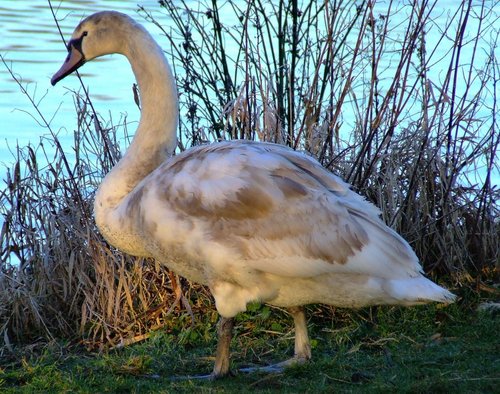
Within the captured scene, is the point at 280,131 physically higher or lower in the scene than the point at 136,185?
higher

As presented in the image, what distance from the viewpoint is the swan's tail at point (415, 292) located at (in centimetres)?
600

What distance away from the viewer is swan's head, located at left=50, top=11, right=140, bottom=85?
6.88 meters

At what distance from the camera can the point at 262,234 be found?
6012 millimetres

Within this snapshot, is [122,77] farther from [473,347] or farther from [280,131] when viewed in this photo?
[473,347]

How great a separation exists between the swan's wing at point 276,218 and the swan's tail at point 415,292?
2.4 inches

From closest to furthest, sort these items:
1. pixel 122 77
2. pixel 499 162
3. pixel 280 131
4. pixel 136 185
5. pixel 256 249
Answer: pixel 256 249 < pixel 136 185 < pixel 280 131 < pixel 499 162 < pixel 122 77

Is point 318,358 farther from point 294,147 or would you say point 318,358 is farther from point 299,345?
point 294,147

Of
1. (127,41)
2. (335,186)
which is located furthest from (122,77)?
(335,186)

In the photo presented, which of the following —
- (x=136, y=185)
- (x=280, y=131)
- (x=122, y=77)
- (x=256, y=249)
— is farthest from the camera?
(x=122, y=77)

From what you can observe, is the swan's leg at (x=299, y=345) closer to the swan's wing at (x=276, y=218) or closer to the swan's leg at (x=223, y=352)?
the swan's leg at (x=223, y=352)

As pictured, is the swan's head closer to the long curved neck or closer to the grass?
the long curved neck

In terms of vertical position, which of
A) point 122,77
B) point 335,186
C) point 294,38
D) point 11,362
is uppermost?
point 122,77

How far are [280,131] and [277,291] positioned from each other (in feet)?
5.97

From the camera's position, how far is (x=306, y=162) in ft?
20.7
